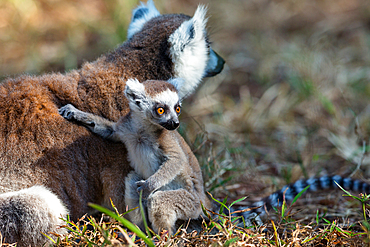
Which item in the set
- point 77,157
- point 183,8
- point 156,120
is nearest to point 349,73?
point 183,8

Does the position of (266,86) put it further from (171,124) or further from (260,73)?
(171,124)

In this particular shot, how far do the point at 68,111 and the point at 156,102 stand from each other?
845 mm

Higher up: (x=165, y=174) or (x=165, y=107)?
(x=165, y=107)

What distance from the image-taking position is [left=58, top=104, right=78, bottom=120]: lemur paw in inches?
128

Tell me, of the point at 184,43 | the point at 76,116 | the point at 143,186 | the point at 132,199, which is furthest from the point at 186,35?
the point at 132,199

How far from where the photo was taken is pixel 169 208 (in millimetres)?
3053

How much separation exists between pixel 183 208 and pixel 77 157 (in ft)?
3.51

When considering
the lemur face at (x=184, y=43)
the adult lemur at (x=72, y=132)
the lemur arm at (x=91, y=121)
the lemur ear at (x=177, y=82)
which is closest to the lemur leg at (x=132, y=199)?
the adult lemur at (x=72, y=132)

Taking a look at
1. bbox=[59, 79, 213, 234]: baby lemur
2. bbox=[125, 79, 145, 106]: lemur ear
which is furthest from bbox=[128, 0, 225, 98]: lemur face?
bbox=[125, 79, 145, 106]: lemur ear

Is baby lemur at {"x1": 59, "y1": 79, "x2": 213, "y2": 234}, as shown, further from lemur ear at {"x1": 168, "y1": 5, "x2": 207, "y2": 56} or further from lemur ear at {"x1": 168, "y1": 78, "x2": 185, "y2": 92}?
lemur ear at {"x1": 168, "y1": 5, "x2": 207, "y2": 56}

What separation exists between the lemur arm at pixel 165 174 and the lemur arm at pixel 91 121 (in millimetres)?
555

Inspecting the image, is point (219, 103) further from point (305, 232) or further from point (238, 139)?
point (305, 232)

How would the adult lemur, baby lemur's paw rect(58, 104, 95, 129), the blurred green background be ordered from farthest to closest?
the blurred green background → baby lemur's paw rect(58, 104, 95, 129) → the adult lemur

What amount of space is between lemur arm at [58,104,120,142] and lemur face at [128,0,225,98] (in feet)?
2.80
